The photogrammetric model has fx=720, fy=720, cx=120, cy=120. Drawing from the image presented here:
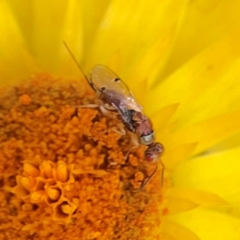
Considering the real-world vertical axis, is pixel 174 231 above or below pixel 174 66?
below

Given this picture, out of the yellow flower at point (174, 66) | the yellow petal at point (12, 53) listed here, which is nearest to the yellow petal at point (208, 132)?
the yellow flower at point (174, 66)

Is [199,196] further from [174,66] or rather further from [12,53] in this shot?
[12,53]

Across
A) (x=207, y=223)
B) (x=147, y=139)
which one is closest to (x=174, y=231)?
(x=207, y=223)

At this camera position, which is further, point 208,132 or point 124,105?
point 208,132

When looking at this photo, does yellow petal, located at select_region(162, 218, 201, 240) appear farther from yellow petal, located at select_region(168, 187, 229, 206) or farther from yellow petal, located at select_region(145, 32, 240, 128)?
yellow petal, located at select_region(145, 32, 240, 128)

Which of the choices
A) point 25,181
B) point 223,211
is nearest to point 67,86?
point 25,181

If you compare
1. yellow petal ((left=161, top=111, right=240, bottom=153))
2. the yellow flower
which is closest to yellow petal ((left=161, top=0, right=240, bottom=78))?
the yellow flower

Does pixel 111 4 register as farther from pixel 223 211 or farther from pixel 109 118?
pixel 223 211
